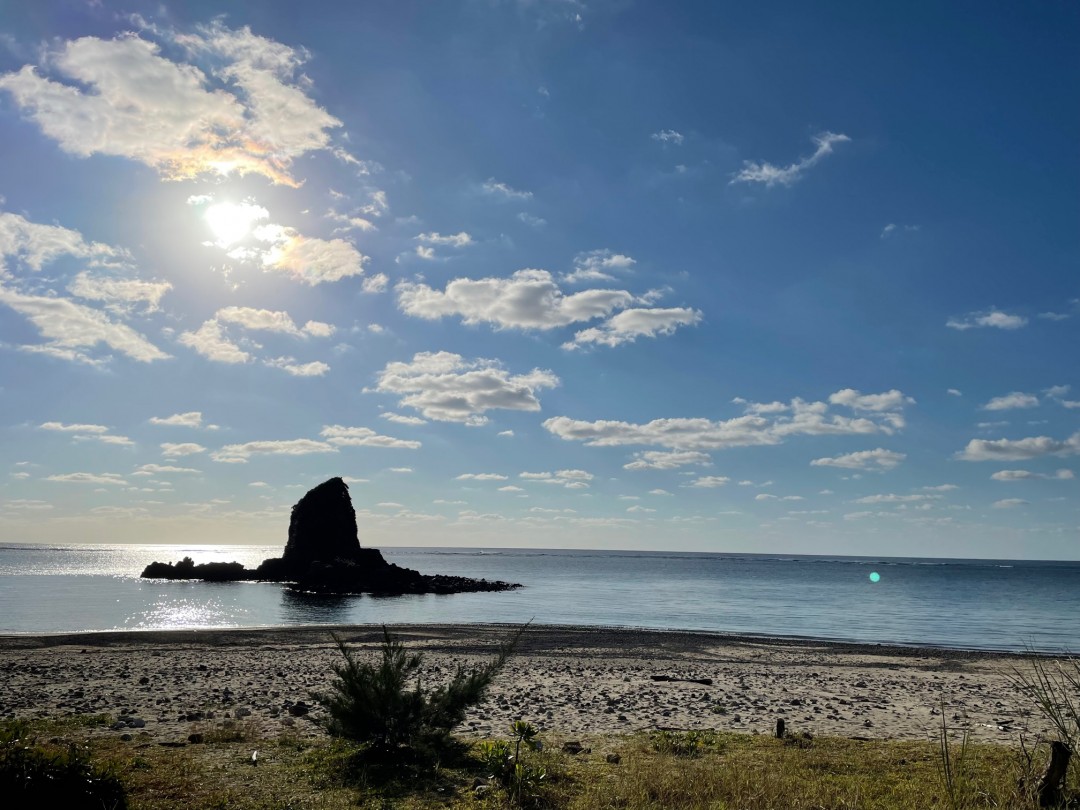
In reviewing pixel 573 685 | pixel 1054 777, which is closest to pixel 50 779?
pixel 1054 777

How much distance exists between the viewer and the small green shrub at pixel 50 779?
278 inches

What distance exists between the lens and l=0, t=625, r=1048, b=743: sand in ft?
48.5

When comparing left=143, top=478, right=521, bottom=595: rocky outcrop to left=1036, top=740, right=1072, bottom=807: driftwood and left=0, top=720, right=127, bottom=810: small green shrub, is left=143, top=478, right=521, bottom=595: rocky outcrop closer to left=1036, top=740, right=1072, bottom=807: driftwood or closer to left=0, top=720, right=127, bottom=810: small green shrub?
left=0, top=720, right=127, bottom=810: small green shrub

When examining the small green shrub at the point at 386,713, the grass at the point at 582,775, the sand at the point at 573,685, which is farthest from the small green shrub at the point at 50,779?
the sand at the point at 573,685

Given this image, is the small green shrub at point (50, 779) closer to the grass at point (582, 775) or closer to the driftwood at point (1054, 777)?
the grass at point (582, 775)

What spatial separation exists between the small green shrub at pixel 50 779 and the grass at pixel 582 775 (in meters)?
0.42

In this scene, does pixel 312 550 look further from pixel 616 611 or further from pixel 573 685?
pixel 573 685

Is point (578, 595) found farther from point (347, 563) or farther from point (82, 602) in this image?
point (82, 602)

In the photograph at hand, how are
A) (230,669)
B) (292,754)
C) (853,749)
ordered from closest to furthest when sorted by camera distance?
1. (292,754)
2. (853,749)
3. (230,669)

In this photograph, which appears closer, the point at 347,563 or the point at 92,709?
the point at 92,709

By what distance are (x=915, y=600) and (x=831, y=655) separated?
189ft

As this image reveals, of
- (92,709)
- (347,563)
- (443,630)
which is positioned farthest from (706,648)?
(347,563)

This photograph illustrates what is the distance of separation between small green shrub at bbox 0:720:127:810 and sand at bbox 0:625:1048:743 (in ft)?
15.9

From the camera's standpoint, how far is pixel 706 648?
1324 inches
